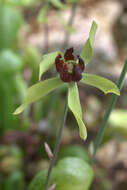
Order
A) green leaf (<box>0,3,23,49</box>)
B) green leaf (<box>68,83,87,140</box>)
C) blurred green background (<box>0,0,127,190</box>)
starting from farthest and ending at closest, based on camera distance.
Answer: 1. green leaf (<box>0,3,23,49</box>)
2. blurred green background (<box>0,0,127,190</box>)
3. green leaf (<box>68,83,87,140</box>)

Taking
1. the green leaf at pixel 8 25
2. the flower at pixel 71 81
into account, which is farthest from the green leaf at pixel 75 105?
the green leaf at pixel 8 25

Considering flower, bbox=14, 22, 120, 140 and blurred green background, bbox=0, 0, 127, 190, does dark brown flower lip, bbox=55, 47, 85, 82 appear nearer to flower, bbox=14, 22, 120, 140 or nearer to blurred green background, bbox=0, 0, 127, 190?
flower, bbox=14, 22, 120, 140

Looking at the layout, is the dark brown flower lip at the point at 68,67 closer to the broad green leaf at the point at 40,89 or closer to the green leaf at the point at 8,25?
the broad green leaf at the point at 40,89

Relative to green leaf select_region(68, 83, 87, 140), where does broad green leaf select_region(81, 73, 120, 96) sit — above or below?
above

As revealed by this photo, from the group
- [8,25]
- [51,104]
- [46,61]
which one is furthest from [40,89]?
[8,25]

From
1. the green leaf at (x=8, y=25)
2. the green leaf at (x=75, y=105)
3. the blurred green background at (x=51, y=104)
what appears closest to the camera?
the green leaf at (x=75, y=105)

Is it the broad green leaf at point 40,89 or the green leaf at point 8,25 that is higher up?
the broad green leaf at point 40,89

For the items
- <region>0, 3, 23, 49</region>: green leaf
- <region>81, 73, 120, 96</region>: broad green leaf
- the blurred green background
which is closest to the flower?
<region>81, 73, 120, 96</region>: broad green leaf
